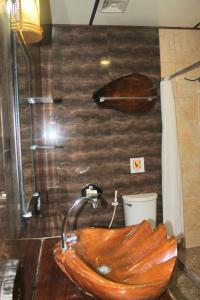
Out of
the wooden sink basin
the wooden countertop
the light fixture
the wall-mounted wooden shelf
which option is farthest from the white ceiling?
the wooden countertop

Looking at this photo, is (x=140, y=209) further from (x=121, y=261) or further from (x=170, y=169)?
(x=121, y=261)

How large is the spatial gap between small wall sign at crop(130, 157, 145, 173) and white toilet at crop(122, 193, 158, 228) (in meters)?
0.30

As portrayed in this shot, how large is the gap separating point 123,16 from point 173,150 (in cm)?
140

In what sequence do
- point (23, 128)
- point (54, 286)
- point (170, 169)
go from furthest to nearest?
point (170, 169), point (23, 128), point (54, 286)

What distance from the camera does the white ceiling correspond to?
2.29 meters

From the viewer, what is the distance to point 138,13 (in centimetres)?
249

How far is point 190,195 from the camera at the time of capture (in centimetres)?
285

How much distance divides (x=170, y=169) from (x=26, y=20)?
1901 millimetres

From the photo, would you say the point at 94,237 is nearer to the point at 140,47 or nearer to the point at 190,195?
the point at 190,195

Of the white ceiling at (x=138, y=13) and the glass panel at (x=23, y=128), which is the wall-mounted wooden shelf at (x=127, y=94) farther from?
the glass panel at (x=23, y=128)

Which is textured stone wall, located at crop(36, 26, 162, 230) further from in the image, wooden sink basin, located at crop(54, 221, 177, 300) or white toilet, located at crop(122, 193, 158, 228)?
wooden sink basin, located at crop(54, 221, 177, 300)

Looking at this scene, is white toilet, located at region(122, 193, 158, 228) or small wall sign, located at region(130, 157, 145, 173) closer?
white toilet, located at region(122, 193, 158, 228)

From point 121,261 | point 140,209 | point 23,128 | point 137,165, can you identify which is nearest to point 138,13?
point 137,165

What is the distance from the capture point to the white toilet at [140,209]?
2.54 m
